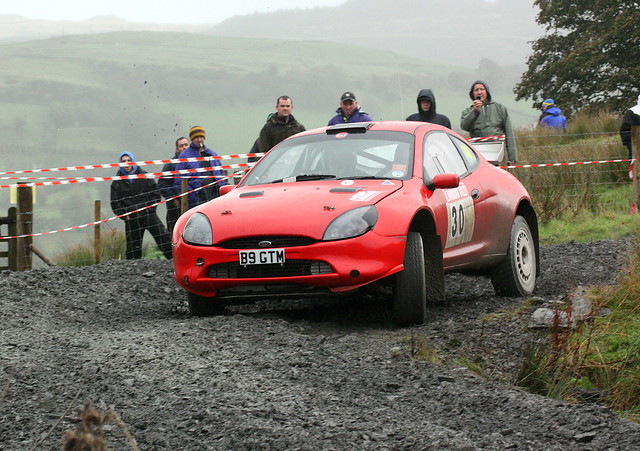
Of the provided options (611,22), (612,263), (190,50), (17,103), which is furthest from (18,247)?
(190,50)

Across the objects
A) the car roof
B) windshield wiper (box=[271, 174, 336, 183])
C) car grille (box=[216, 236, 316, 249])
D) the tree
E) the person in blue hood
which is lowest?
car grille (box=[216, 236, 316, 249])

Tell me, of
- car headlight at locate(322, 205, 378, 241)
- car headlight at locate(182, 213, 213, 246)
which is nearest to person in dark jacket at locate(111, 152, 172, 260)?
car headlight at locate(182, 213, 213, 246)

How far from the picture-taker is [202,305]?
8750mm

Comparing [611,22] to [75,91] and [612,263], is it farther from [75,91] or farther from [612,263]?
[75,91]

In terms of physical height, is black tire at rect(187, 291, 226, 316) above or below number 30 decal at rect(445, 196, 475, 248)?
below

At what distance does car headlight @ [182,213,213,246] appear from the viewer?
27.4 feet

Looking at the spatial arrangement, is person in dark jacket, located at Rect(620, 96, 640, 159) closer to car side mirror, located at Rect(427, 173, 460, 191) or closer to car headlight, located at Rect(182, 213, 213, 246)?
car side mirror, located at Rect(427, 173, 460, 191)

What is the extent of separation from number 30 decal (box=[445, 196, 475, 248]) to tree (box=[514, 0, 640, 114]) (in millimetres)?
31154

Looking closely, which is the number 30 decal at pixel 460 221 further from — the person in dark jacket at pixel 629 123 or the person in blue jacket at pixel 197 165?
the person in dark jacket at pixel 629 123

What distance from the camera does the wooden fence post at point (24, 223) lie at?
1532 centimetres

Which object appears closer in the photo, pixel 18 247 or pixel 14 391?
pixel 14 391

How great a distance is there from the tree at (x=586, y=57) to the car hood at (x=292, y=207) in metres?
32.2

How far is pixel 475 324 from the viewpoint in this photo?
8.27 m

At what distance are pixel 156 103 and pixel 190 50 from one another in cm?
3543
